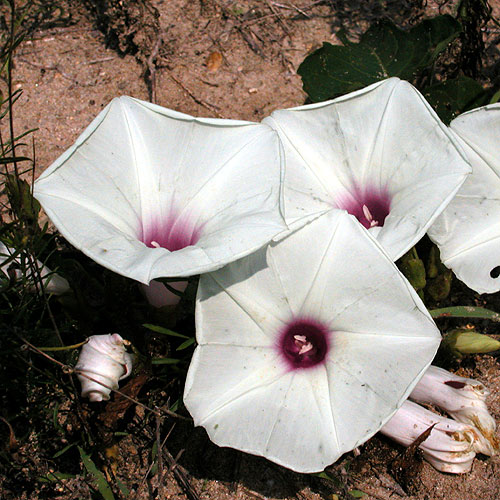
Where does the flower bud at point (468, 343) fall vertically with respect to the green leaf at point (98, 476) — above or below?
above

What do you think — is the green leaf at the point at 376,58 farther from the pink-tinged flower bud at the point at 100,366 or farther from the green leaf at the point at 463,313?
the pink-tinged flower bud at the point at 100,366

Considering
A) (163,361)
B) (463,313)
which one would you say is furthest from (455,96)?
(163,361)

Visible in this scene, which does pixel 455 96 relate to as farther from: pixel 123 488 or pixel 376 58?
pixel 123 488

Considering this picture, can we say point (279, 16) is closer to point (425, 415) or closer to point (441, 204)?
point (441, 204)

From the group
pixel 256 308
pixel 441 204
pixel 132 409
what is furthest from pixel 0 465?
pixel 441 204

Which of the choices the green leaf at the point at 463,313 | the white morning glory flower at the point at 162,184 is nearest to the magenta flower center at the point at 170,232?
the white morning glory flower at the point at 162,184

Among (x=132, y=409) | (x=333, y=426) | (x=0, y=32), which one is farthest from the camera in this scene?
(x=0, y=32)
